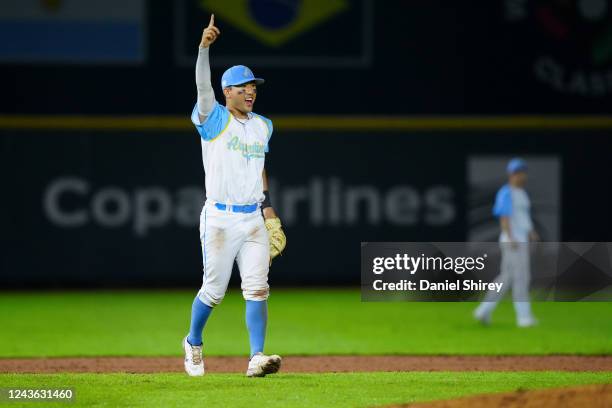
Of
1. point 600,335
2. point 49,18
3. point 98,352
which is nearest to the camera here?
point 98,352

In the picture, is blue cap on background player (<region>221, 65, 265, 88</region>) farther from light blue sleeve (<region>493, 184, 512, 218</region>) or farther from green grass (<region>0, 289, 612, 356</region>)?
light blue sleeve (<region>493, 184, 512, 218</region>)

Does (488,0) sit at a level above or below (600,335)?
above

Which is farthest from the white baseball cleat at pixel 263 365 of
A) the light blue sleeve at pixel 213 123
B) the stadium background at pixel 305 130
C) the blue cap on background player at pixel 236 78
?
the stadium background at pixel 305 130

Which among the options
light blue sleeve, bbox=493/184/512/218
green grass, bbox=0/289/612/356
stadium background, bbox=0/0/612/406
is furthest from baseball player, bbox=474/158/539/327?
stadium background, bbox=0/0/612/406

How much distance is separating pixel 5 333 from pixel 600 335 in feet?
21.2

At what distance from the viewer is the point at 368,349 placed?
40.1 feet

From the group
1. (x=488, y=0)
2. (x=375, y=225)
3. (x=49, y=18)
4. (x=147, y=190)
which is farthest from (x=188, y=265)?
(x=488, y=0)

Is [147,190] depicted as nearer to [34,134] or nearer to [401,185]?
[34,134]

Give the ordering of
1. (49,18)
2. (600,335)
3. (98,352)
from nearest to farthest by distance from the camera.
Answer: (98,352)
(600,335)
(49,18)

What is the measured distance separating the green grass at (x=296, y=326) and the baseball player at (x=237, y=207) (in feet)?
12.1

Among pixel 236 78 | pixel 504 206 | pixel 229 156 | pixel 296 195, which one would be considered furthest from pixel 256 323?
pixel 296 195

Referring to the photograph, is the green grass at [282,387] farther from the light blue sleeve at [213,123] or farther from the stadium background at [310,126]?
the stadium background at [310,126]

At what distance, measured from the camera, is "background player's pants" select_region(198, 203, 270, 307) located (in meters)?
8.18

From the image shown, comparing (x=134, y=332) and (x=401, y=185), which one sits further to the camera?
(x=401, y=185)
